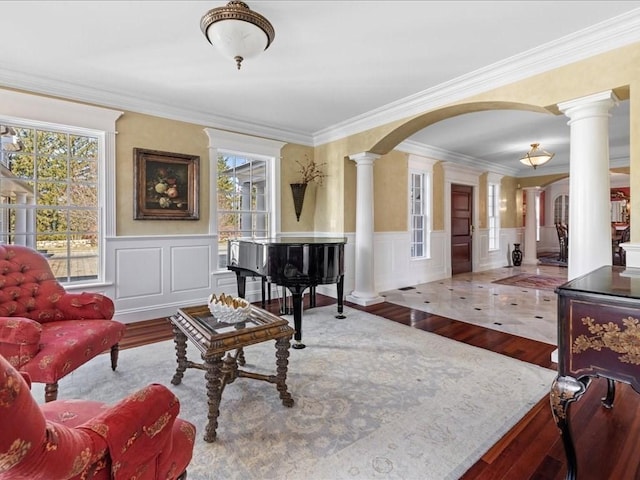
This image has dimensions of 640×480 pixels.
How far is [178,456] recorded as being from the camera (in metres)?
1.05

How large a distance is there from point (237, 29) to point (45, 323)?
2349mm

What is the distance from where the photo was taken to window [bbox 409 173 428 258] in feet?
19.6

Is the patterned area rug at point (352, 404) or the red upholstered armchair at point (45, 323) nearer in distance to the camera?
the patterned area rug at point (352, 404)

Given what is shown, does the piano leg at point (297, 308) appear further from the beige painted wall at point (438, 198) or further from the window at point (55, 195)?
the beige painted wall at point (438, 198)

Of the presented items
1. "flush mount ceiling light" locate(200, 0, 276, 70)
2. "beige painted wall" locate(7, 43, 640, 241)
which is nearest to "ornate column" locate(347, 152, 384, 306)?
"beige painted wall" locate(7, 43, 640, 241)

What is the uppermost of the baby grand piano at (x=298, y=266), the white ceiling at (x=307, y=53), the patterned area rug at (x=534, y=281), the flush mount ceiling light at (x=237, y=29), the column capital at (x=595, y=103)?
the white ceiling at (x=307, y=53)

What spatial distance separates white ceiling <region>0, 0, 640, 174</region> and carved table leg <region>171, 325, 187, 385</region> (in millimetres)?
2179

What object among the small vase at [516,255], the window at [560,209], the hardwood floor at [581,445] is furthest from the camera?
the window at [560,209]

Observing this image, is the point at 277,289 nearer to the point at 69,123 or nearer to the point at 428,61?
the point at 69,123

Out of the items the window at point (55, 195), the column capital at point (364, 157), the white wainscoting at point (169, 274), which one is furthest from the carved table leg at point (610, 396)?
the window at point (55, 195)

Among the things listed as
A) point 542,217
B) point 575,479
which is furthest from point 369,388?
point 542,217

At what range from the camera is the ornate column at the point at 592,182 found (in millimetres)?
2416

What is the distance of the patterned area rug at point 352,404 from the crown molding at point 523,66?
2450mm

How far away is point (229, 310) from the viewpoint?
195 cm
